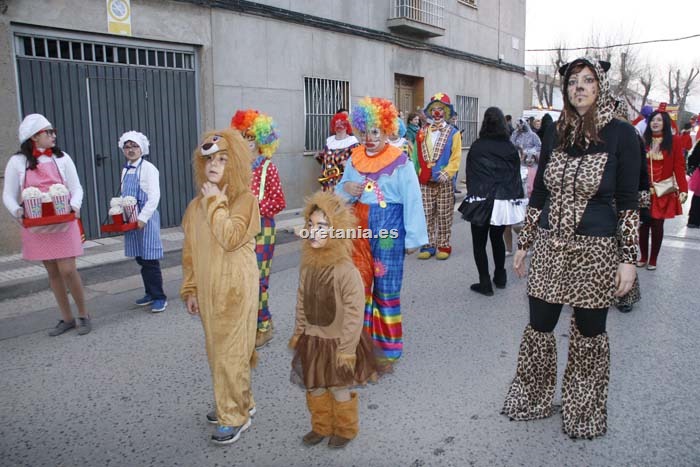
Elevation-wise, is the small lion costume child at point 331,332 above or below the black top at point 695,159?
below

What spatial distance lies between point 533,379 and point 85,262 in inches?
229

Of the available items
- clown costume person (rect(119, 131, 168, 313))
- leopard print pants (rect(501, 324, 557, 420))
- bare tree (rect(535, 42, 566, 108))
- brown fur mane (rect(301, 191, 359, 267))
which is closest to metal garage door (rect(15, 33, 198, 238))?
clown costume person (rect(119, 131, 168, 313))

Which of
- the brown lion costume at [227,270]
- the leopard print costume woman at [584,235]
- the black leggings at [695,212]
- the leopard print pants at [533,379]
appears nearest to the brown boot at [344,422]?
the brown lion costume at [227,270]

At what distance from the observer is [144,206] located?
5.40 m

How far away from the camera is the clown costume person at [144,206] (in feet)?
17.6

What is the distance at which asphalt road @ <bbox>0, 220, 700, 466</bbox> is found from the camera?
316cm

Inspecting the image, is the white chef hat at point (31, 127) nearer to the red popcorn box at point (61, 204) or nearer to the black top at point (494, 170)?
the red popcorn box at point (61, 204)

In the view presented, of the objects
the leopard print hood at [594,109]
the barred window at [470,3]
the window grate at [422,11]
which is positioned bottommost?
the leopard print hood at [594,109]

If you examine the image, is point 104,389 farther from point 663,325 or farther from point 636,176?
point 663,325

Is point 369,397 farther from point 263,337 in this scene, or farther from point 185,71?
point 185,71

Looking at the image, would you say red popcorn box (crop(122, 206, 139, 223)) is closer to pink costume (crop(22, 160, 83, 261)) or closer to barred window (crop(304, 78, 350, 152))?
pink costume (crop(22, 160, 83, 261))

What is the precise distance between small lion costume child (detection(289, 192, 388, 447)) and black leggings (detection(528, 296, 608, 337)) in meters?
0.97

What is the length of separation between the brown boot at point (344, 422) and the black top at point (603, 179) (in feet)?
4.97

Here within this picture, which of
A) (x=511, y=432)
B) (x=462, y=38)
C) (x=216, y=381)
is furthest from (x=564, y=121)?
(x=462, y=38)
